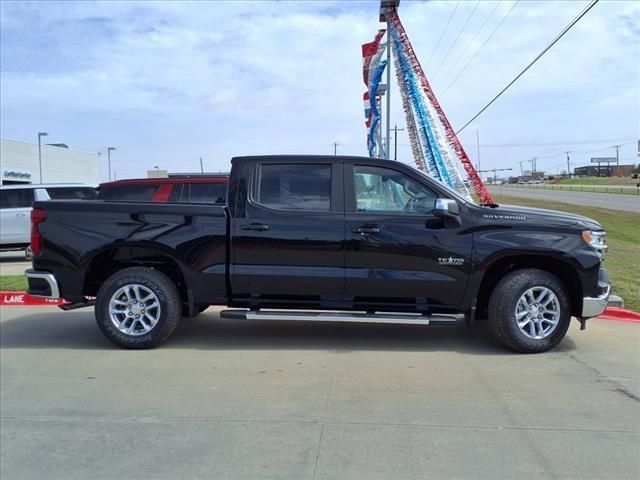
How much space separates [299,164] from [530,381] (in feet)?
10.3

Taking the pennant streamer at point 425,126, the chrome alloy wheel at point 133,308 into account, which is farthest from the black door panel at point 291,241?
the pennant streamer at point 425,126

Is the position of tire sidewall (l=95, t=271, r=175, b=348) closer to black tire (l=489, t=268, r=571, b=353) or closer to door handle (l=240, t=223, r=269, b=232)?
door handle (l=240, t=223, r=269, b=232)

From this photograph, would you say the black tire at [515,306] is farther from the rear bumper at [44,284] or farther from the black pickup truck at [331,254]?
the rear bumper at [44,284]

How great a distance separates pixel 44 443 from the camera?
3.88 metres

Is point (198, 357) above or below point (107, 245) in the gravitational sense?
below

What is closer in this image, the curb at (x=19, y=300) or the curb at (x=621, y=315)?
the curb at (x=621, y=315)

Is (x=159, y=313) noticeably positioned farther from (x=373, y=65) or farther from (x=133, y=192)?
(x=373, y=65)

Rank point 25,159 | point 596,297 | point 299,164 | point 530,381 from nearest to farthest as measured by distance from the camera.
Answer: point 530,381
point 596,297
point 299,164
point 25,159

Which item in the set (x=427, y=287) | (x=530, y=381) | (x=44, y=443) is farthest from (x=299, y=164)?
(x=44, y=443)

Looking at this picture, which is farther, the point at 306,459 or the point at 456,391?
the point at 456,391

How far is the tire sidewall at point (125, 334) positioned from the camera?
5965 millimetres

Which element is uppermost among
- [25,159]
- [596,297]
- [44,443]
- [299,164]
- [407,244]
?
[25,159]

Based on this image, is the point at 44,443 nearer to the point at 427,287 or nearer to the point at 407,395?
the point at 407,395

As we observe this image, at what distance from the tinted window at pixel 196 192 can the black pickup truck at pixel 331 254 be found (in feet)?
8.37
